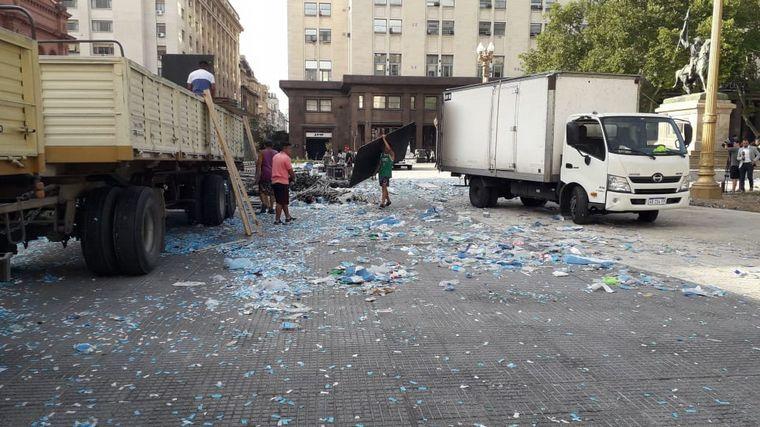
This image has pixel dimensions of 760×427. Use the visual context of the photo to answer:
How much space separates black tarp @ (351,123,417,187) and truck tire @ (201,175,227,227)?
Result: 4535 mm

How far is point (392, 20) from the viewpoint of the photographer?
58281 mm

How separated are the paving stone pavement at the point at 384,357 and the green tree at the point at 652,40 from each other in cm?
2988

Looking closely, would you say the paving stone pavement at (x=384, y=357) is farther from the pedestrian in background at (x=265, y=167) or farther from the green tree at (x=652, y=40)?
the green tree at (x=652, y=40)

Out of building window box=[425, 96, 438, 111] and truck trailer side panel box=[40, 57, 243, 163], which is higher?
building window box=[425, 96, 438, 111]

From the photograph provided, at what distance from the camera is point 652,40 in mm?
34594

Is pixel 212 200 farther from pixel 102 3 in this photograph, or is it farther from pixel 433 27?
pixel 102 3

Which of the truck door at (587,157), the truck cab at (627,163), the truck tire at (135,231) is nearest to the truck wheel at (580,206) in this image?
the truck cab at (627,163)

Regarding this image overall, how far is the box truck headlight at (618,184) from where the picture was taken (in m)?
10.9

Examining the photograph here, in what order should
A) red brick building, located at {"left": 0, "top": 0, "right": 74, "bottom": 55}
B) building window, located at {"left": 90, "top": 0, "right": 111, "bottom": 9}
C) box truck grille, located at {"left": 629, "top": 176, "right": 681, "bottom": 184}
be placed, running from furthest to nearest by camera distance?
building window, located at {"left": 90, "top": 0, "right": 111, "bottom": 9}
red brick building, located at {"left": 0, "top": 0, "right": 74, "bottom": 55}
box truck grille, located at {"left": 629, "top": 176, "right": 681, "bottom": 184}

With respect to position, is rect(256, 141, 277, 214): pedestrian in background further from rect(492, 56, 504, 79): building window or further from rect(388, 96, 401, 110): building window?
rect(492, 56, 504, 79): building window

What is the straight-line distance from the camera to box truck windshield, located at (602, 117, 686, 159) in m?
11.1

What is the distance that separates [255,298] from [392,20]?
56.3 metres

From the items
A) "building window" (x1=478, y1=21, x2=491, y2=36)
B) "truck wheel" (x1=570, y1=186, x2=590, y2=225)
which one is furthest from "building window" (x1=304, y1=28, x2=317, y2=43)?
"truck wheel" (x1=570, y1=186, x2=590, y2=225)

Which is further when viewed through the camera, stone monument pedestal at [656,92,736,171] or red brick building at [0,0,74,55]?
red brick building at [0,0,74,55]
